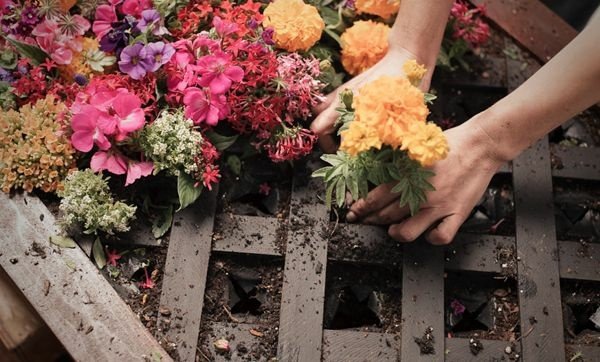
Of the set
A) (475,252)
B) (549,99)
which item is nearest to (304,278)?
(475,252)

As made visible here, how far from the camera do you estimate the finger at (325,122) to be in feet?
4.77

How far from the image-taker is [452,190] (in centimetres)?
139

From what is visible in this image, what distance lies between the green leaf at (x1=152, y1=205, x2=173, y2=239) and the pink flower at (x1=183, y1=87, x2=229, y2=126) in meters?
0.21

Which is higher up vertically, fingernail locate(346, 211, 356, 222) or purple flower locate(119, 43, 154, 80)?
purple flower locate(119, 43, 154, 80)

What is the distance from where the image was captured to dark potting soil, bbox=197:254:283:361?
54.6 inches

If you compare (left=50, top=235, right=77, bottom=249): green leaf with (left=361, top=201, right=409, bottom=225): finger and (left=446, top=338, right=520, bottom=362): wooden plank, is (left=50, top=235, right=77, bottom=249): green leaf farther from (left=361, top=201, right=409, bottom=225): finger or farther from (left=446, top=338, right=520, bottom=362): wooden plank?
(left=446, top=338, right=520, bottom=362): wooden plank

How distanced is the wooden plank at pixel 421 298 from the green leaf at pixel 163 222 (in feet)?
1.70

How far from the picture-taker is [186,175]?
1418mm

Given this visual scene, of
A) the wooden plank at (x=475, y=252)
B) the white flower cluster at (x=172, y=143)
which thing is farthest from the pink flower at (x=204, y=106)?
the wooden plank at (x=475, y=252)

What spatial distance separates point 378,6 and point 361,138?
488 millimetres

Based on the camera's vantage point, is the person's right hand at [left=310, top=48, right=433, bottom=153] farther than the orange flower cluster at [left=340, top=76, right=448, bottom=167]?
Yes

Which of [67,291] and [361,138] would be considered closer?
[361,138]

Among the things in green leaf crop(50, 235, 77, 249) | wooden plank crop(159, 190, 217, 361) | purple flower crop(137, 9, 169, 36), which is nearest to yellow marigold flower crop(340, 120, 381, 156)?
wooden plank crop(159, 190, 217, 361)

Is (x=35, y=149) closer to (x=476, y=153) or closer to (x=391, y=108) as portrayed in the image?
(x=391, y=108)
